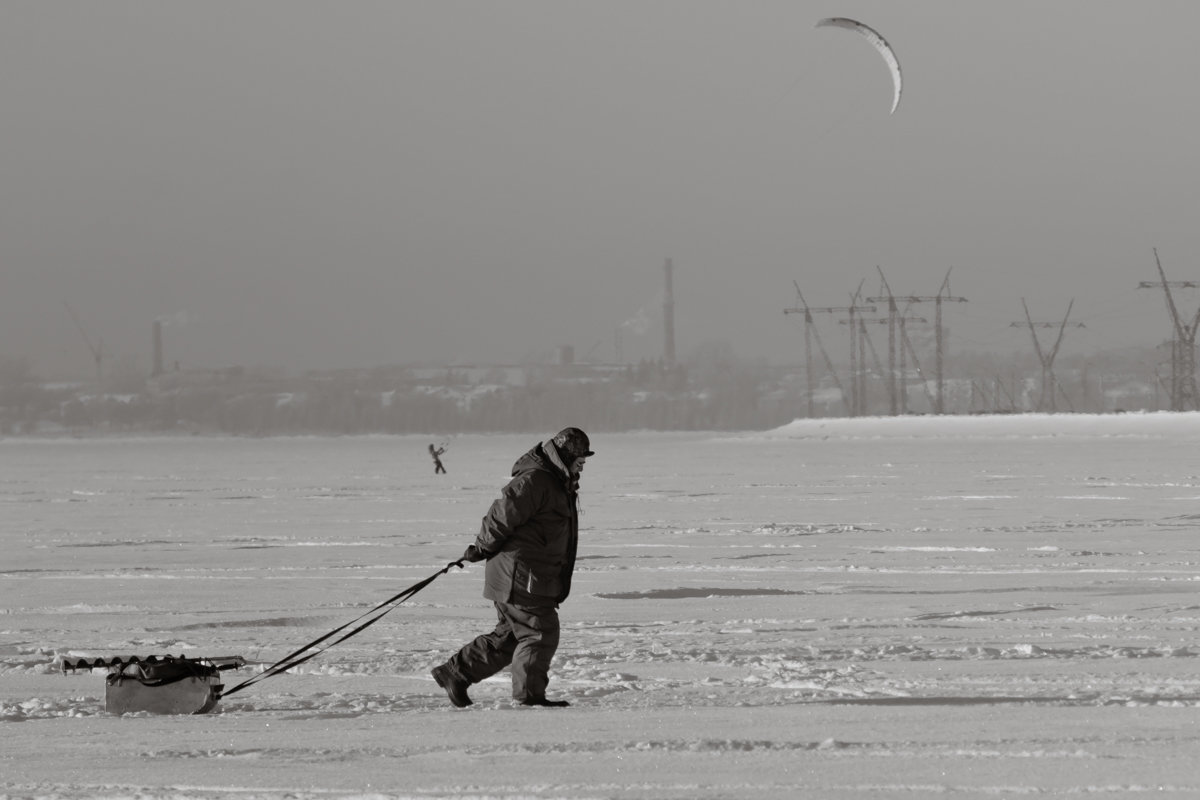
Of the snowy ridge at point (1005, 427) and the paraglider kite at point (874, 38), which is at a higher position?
the paraglider kite at point (874, 38)

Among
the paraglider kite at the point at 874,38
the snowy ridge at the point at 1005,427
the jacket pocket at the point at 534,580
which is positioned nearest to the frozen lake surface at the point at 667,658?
the jacket pocket at the point at 534,580

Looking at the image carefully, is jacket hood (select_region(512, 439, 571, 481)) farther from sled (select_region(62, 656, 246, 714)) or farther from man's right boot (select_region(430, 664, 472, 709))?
sled (select_region(62, 656, 246, 714))

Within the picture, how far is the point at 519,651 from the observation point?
876 centimetres

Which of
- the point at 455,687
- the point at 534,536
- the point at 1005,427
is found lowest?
the point at 1005,427

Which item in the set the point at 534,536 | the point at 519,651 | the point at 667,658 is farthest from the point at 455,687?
the point at 667,658

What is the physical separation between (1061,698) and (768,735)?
188 centimetres

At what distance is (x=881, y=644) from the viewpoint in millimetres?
11047

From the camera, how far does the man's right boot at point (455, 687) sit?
8781mm

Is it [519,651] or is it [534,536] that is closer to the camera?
[534,536]

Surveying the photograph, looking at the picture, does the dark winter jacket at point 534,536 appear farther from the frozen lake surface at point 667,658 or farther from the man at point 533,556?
the frozen lake surface at point 667,658

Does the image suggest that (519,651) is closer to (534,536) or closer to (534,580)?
(534,580)

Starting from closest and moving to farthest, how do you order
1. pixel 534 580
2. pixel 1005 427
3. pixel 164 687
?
1. pixel 534 580
2. pixel 164 687
3. pixel 1005 427

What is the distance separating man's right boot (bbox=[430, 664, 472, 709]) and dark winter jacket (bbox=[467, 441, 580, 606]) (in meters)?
0.50

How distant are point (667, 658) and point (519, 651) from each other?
6.55ft
